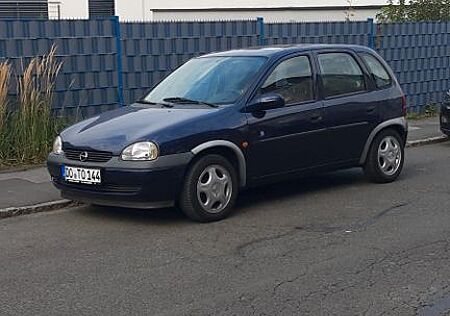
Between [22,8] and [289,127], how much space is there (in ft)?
93.7

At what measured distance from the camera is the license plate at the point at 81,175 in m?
6.98

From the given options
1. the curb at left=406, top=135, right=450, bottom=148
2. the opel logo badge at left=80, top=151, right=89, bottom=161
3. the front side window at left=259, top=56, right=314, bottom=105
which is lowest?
the curb at left=406, top=135, right=450, bottom=148

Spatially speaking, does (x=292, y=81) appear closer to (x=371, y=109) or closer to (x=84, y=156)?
(x=371, y=109)

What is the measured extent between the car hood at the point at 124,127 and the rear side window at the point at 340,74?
165 cm

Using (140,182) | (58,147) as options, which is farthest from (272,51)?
(58,147)

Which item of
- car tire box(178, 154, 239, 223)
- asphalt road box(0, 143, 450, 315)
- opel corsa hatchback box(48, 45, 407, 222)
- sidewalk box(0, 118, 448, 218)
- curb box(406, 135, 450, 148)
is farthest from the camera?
curb box(406, 135, 450, 148)

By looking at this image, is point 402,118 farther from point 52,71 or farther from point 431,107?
point 431,107

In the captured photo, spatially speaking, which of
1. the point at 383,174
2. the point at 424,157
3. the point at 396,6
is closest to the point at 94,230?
the point at 383,174

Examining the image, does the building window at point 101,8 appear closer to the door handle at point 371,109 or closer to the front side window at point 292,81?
the door handle at point 371,109

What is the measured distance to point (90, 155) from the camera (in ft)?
23.2

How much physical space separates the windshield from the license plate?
4.54 ft

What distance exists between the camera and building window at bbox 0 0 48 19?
109 ft

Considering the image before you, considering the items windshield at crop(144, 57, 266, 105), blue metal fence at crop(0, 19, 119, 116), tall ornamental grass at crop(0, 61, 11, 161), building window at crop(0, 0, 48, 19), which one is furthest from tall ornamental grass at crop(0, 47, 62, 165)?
building window at crop(0, 0, 48, 19)

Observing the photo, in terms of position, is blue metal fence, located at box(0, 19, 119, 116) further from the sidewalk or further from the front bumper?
the front bumper
